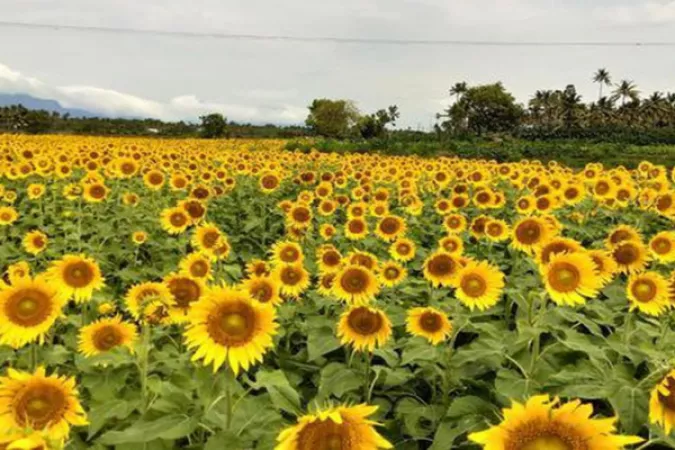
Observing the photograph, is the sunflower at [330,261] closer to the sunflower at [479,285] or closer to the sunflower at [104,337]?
the sunflower at [479,285]

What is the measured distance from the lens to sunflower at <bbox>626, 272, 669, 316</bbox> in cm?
343

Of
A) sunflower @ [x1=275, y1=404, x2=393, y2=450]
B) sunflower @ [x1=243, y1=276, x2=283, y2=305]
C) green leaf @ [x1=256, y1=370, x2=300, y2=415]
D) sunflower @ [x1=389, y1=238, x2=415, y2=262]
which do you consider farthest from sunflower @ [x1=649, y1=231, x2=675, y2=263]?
sunflower @ [x1=275, y1=404, x2=393, y2=450]

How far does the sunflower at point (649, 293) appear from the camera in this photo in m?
3.43

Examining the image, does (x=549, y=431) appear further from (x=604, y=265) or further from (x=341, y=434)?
(x=604, y=265)

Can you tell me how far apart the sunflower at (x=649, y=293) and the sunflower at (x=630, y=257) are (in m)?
0.46

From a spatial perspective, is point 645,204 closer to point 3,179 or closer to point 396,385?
point 396,385

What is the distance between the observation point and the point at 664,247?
14.8 feet

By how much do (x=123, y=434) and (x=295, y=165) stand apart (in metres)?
A: 11.3

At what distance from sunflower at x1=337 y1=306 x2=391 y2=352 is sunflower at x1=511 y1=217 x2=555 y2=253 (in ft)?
5.27

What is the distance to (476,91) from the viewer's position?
87.4 m

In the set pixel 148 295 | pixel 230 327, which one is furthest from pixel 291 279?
pixel 230 327

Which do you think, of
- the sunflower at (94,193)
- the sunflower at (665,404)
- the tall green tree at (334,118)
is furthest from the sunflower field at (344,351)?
the tall green tree at (334,118)

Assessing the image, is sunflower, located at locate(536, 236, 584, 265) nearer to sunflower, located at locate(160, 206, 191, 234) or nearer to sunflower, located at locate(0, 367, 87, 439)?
sunflower, located at locate(0, 367, 87, 439)

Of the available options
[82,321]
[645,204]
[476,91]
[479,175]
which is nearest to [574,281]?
[82,321]
